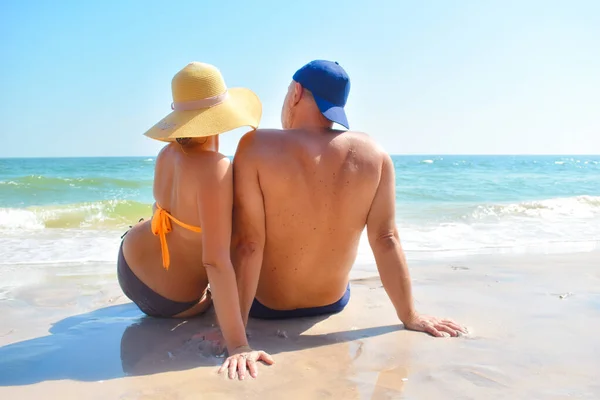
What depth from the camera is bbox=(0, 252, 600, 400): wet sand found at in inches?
80.4

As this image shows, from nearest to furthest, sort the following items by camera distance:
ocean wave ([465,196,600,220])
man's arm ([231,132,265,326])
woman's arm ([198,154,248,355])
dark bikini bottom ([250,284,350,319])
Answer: woman's arm ([198,154,248,355]) < man's arm ([231,132,265,326]) < dark bikini bottom ([250,284,350,319]) < ocean wave ([465,196,600,220])

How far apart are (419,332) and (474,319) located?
0.45 m

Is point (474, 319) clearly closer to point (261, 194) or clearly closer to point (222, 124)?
point (261, 194)

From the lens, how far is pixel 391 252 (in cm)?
261

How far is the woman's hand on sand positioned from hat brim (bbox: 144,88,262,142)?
92 centimetres

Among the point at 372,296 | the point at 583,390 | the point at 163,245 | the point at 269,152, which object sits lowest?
the point at 372,296

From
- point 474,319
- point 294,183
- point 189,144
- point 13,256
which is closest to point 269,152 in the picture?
point 294,183

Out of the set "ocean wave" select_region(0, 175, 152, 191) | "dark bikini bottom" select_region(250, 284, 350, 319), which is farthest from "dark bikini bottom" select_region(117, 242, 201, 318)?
"ocean wave" select_region(0, 175, 152, 191)

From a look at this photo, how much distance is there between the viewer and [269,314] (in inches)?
115

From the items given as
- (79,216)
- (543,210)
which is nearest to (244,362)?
(79,216)

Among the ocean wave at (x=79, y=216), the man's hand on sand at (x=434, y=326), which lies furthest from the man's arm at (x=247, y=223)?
the ocean wave at (x=79, y=216)

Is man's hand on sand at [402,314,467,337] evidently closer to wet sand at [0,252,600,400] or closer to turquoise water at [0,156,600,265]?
wet sand at [0,252,600,400]

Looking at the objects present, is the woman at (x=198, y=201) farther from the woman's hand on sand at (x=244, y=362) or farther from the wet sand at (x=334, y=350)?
the wet sand at (x=334, y=350)

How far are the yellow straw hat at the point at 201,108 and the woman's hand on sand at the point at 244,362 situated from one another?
0.92 metres
